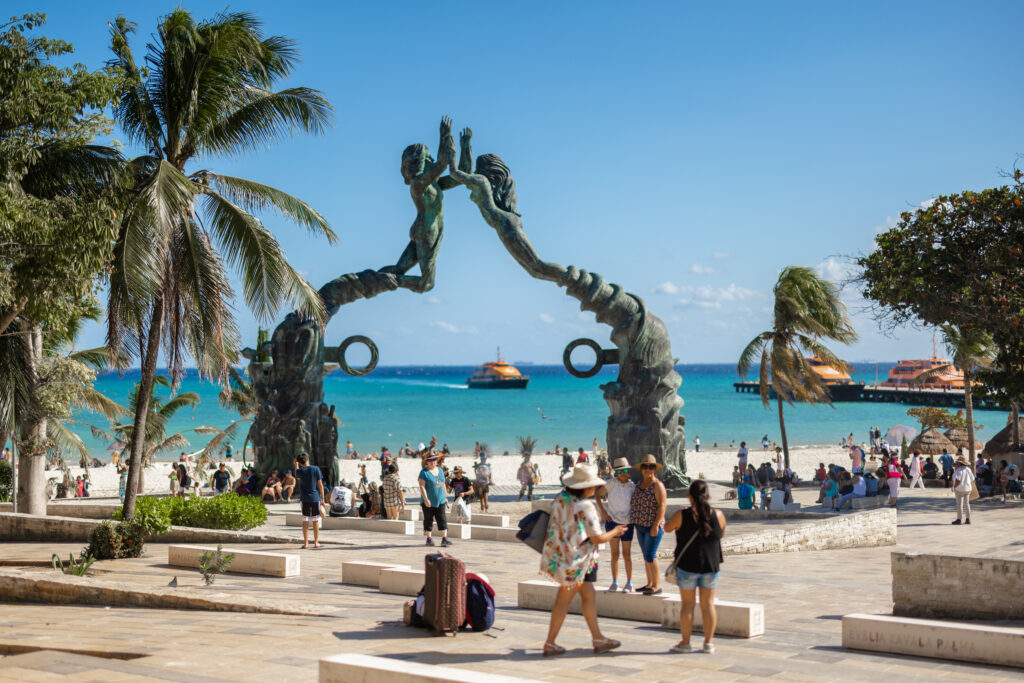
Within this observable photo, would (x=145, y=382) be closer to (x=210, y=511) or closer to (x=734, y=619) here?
(x=210, y=511)

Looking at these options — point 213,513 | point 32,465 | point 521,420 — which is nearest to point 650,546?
point 213,513

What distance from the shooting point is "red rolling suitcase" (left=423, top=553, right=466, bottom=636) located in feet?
26.3

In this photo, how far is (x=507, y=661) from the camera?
7070 millimetres

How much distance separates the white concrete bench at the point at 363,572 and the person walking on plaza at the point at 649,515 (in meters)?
3.04

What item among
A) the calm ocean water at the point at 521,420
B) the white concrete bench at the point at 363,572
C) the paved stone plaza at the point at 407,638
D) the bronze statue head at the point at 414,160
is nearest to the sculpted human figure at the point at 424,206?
the bronze statue head at the point at 414,160

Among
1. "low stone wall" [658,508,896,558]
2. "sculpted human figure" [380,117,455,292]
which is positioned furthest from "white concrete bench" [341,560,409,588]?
"sculpted human figure" [380,117,455,292]

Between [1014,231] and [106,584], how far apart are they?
791 inches

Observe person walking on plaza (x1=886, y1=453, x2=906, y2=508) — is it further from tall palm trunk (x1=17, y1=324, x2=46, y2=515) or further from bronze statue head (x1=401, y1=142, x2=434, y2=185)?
tall palm trunk (x1=17, y1=324, x2=46, y2=515)

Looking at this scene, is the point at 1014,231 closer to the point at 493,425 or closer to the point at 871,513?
→ the point at 871,513

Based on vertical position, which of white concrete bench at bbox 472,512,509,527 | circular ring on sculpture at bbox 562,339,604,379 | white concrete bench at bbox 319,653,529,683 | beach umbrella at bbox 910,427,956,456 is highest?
circular ring on sculpture at bbox 562,339,604,379

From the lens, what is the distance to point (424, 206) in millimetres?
27016

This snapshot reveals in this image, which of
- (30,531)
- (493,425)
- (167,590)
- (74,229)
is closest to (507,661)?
(167,590)

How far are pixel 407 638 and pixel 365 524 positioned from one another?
31.6 ft

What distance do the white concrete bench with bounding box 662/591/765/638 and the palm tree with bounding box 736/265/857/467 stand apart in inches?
945
